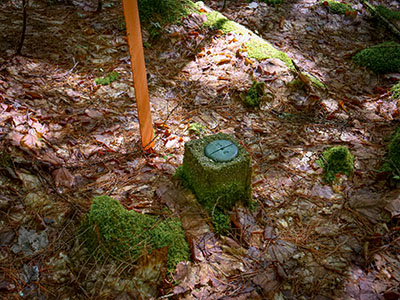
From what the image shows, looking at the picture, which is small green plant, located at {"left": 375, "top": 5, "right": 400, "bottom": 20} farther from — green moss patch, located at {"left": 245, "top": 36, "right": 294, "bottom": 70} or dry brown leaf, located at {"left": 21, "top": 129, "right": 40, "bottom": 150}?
dry brown leaf, located at {"left": 21, "top": 129, "right": 40, "bottom": 150}

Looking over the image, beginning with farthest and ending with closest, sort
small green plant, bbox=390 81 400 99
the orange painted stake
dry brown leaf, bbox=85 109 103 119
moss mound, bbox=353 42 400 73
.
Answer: moss mound, bbox=353 42 400 73, small green plant, bbox=390 81 400 99, dry brown leaf, bbox=85 109 103 119, the orange painted stake

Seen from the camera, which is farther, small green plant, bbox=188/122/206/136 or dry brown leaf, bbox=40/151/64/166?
small green plant, bbox=188/122/206/136

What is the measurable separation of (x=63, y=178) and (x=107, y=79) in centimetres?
159

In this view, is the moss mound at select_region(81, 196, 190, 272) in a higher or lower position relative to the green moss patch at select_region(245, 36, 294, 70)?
lower

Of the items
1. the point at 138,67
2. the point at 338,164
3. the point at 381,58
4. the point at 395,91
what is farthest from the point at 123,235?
the point at 381,58

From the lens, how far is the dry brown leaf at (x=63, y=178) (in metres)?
2.61

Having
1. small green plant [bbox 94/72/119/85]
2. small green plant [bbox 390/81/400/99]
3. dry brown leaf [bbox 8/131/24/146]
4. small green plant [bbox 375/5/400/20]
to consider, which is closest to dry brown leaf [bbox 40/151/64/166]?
dry brown leaf [bbox 8/131/24/146]

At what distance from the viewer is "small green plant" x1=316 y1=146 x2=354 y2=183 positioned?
2.94 metres

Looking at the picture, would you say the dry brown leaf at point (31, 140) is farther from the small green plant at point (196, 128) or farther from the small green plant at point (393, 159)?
the small green plant at point (393, 159)

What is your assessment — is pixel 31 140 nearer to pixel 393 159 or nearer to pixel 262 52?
pixel 262 52

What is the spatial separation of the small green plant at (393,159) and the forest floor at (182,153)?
110 mm

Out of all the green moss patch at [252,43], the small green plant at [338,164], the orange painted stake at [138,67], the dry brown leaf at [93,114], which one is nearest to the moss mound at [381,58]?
the green moss patch at [252,43]

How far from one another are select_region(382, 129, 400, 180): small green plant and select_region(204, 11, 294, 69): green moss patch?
1594 millimetres

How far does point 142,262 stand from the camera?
2.11m
